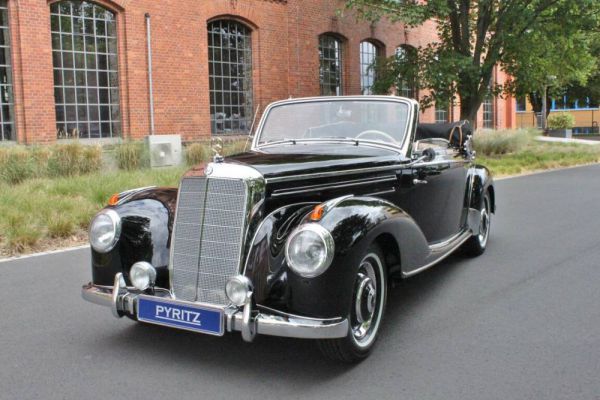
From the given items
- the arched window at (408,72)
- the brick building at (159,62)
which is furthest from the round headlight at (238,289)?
the arched window at (408,72)

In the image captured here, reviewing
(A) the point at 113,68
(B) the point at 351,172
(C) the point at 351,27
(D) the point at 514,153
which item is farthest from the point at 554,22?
(B) the point at 351,172

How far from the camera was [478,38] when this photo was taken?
1886 centimetres

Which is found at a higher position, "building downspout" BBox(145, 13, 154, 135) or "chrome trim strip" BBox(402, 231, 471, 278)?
"building downspout" BBox(145, 13, 154, 135)

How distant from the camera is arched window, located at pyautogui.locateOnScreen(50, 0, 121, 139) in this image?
14742 mm

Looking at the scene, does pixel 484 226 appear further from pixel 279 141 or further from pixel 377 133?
pixel 279 141

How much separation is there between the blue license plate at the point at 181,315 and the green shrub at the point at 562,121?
3992cm

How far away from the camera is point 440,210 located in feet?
18.0

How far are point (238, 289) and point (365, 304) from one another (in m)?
0.85

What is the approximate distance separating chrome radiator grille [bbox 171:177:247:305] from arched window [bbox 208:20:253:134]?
1450 centimetres

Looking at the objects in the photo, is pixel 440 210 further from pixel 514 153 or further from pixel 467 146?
pixel 514 153

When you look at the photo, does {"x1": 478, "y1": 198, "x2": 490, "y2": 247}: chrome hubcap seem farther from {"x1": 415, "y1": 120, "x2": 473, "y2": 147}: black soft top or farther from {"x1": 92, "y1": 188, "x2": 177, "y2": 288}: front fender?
{"x1": 92, "y1": 188, "x2": 177, "y2": 288}: front fender

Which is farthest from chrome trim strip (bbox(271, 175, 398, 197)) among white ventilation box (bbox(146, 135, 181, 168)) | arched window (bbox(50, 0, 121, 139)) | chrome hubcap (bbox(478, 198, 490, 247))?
arched window (bbox(50, 0, 121, 139))

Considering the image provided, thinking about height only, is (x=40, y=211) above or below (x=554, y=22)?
below

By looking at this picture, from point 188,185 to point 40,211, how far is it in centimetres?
501
